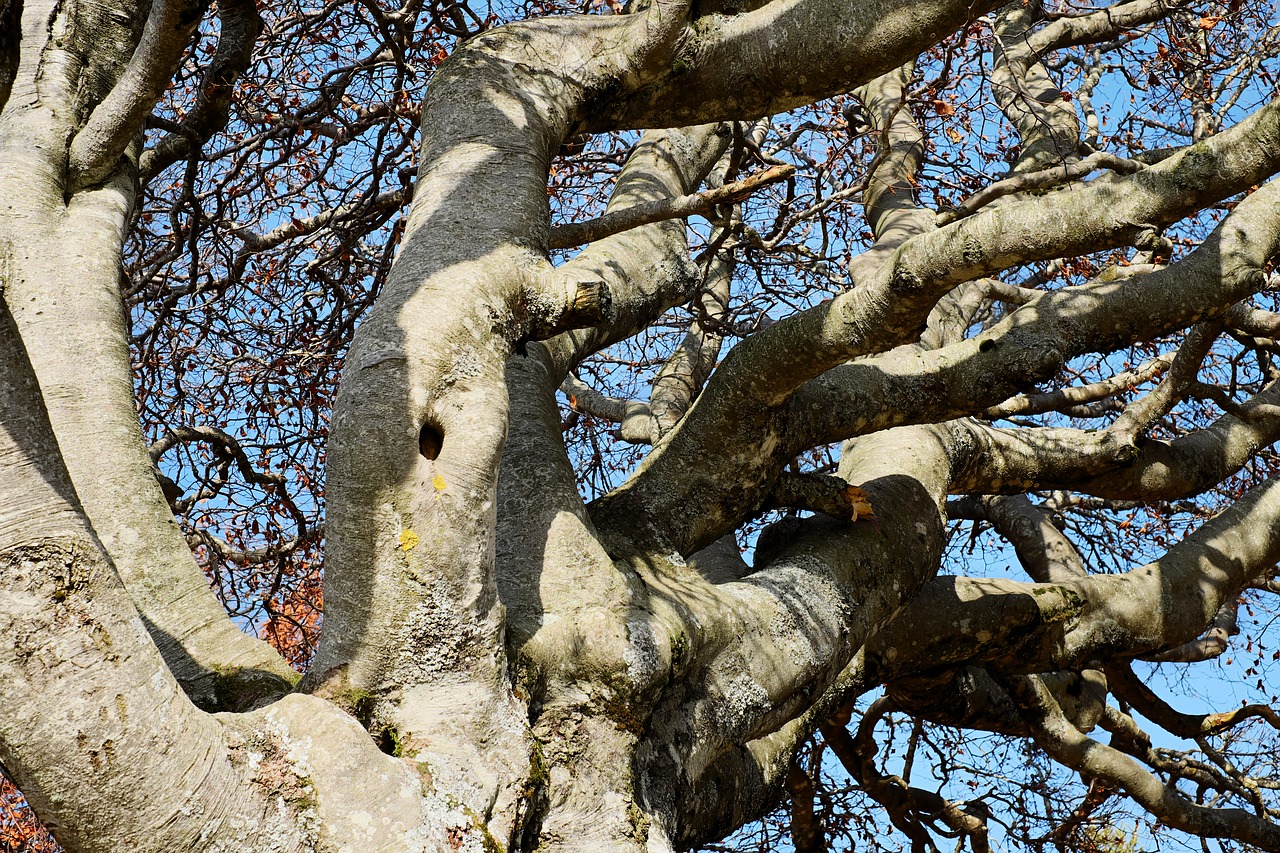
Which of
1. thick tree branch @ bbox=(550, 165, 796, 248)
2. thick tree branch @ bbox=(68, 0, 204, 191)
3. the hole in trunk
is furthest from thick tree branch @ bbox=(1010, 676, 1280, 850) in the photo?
thick tree branch @ bbox=(68, 0, 204, 191)

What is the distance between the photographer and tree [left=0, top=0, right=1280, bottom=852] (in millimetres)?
2053

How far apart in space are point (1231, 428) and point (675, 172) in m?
2.72

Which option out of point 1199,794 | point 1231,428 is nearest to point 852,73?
point 1231,428

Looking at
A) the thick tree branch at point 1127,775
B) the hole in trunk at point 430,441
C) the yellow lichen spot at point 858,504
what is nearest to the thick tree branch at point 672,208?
Result: the hole in trunk at point 430,441

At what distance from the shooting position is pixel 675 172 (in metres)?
4.75

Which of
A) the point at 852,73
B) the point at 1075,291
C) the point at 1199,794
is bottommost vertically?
the point at 1199,794

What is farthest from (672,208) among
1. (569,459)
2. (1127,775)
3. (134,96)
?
(1127,775)

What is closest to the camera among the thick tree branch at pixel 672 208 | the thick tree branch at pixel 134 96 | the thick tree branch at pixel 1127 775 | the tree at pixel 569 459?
the tree at pixel 569 459

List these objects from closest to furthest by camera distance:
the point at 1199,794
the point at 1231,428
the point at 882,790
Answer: the point at 1231,428 < the point at 882,790 < the point at 1199,794

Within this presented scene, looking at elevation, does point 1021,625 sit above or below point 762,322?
below

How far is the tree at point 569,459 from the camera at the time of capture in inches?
80.8

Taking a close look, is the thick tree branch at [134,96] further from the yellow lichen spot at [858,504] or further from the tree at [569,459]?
the yellow lichen spot at [858,504]

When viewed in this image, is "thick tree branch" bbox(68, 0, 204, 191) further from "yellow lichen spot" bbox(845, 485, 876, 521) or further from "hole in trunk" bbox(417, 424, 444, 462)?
"yellow lichen spot" bbox(845, 485, 876, 521)

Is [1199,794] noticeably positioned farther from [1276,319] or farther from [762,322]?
[762,322]
